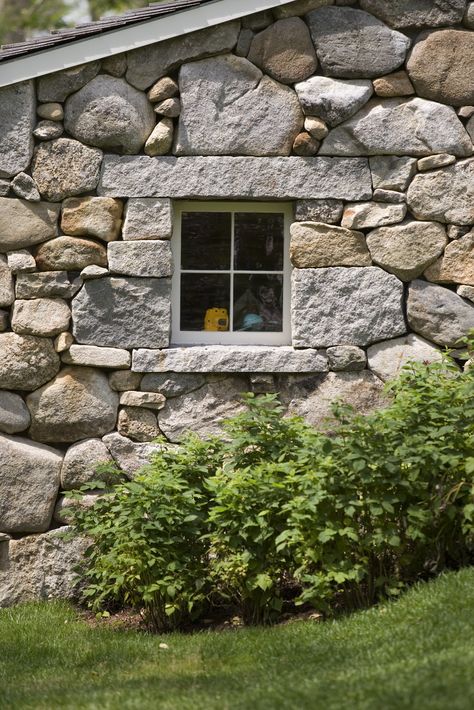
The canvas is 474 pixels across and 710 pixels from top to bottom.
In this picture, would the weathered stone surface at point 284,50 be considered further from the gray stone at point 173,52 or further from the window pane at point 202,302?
the window pane at point 202,302

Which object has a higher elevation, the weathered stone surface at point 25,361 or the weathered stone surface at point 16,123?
the weathered stone surface at point 16,123

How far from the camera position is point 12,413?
19.0 feet

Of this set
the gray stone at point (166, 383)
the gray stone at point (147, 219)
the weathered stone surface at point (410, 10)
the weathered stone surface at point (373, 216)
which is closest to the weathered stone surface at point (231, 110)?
the gray stone at point (147, 219)

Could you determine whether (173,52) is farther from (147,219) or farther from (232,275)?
(232,275)

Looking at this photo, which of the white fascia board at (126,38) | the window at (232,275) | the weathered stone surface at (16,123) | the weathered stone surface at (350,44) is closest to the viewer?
the white fascia board at (126,38)

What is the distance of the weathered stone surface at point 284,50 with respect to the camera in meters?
5.81

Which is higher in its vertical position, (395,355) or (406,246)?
(406,246)

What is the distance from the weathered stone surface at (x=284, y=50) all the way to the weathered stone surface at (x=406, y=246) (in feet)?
3.52

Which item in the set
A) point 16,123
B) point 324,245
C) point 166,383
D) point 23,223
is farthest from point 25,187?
point 324,245

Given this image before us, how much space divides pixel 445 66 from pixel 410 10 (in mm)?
395

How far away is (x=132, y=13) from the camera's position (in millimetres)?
5793

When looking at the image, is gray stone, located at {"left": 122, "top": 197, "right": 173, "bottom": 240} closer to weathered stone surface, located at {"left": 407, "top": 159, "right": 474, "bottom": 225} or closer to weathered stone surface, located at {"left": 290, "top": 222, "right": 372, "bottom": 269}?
weathered stone surface, located at {"left": 290, "top": 222, "right": 372, "bottom": 269}

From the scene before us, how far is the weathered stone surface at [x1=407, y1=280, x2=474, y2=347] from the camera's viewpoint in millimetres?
5875

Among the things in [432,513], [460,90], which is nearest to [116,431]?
[432,513]
